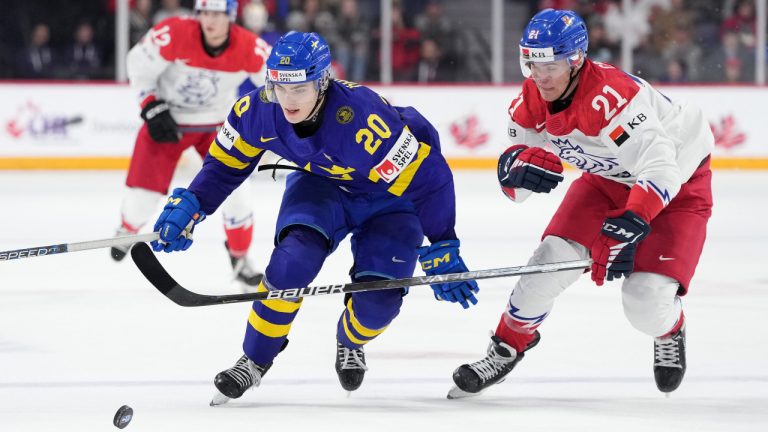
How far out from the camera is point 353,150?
3480 mm

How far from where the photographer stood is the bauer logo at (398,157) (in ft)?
11.4

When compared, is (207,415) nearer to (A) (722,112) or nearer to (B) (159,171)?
(B) (159,171)

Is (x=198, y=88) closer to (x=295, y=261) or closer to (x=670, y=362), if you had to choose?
(x=295, y=261)

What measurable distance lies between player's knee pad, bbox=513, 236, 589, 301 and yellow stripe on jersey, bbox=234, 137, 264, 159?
0.87 meters

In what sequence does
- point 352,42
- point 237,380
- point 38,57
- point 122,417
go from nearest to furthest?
1. point 122,417
2. point 237,380
3. point 38,57
4. point 352,42

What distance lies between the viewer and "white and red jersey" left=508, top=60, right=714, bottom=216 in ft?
11.5

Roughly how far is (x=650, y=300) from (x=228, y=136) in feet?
4.23

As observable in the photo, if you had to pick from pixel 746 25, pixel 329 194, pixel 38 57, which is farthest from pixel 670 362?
pixel 746 25

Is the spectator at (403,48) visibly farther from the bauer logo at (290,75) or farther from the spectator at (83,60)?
the bauer logo at (290,75)

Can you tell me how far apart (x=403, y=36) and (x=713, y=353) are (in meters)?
7.54

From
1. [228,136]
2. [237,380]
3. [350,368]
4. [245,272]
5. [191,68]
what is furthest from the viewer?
[191,68]

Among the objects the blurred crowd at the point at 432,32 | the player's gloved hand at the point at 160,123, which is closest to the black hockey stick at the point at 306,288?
the player's gloved hand at the point at 160,123

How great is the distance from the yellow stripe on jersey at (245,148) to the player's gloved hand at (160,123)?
7.34 ft

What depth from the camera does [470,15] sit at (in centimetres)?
1140
